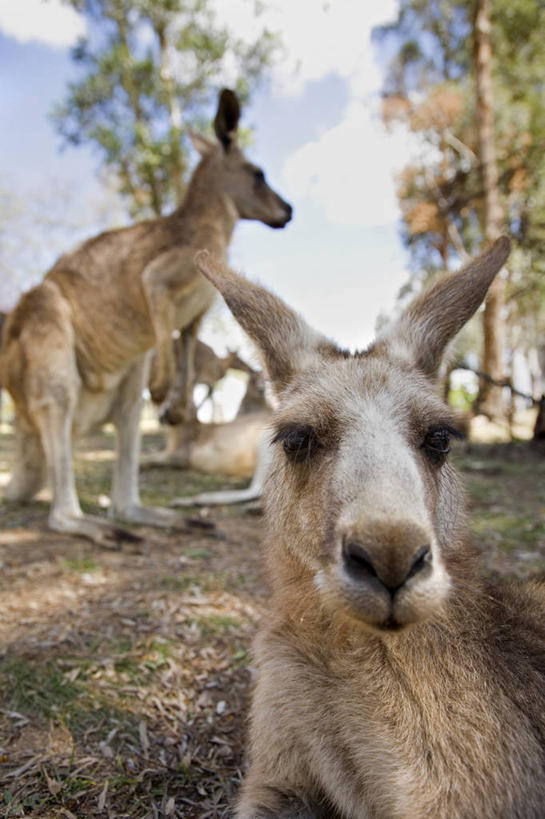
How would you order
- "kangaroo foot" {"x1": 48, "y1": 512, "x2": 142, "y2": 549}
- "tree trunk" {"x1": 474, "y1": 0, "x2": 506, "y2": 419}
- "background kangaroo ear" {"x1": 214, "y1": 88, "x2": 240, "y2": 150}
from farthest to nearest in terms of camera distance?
"tree trunk" {"x1": 474, "y1": 0, "x2": 506, "y2": 419}, "background kangaroo ear" {"x1": 214, "y1": 88, "x2": 240, "y2": 150}, "kangaroo foot" {"x1": 48, "y1": 512, "x2": 142, "y2": 549}

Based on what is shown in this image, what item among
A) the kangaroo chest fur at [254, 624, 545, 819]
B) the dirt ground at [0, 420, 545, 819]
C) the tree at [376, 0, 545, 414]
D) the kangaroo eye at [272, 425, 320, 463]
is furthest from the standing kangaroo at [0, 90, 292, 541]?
the tree at [376, 0, 545, 414]

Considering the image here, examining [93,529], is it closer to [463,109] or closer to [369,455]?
[369,455]

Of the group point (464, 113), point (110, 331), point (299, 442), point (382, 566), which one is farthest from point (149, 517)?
point (464, 113)

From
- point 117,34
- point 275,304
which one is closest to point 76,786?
point 275,304

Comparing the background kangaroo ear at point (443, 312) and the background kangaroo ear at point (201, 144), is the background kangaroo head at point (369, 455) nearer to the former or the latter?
the background kangaroo ear at point (443, 312)

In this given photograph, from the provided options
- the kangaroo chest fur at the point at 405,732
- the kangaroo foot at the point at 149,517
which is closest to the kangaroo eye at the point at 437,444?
the kangaroo chest fur at the point at 405,732

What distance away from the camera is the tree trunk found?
1274cm

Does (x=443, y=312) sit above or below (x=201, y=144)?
below

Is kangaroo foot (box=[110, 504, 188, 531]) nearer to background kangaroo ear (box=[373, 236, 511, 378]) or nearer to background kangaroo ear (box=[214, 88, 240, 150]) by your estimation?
background kangaroo ear (box=[373, 236, 511, 378])

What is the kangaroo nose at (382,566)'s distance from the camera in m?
1.39

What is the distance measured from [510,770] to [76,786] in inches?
58.0

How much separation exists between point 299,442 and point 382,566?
25.7 inches

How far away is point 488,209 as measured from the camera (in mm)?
13016

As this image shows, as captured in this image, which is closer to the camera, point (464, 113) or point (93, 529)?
point (93, 529)
